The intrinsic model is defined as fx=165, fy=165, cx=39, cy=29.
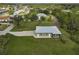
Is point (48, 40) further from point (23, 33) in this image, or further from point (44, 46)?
point (23, 33)

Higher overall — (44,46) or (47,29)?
(47,29)

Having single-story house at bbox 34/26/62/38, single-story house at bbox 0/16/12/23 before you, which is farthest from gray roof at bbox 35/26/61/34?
single-story house at bbox 0/16/12/23

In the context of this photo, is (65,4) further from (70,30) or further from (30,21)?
(30,21)

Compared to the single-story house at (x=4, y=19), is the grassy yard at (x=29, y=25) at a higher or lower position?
lower

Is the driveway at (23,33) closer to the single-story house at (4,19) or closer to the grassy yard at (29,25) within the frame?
the grassy yard at (29,25)

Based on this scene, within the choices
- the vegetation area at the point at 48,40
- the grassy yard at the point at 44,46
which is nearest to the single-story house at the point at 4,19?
the vegetation area at the point at 48,40

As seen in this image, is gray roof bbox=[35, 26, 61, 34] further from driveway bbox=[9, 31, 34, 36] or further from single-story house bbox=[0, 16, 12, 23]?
single-story house bbox=[0, 16, 12, 23]

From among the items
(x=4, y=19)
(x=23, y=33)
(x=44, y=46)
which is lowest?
(x=44, y=46)

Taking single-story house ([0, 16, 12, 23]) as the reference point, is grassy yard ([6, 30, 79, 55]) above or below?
below

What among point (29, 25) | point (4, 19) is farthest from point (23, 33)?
point (4, 19)
